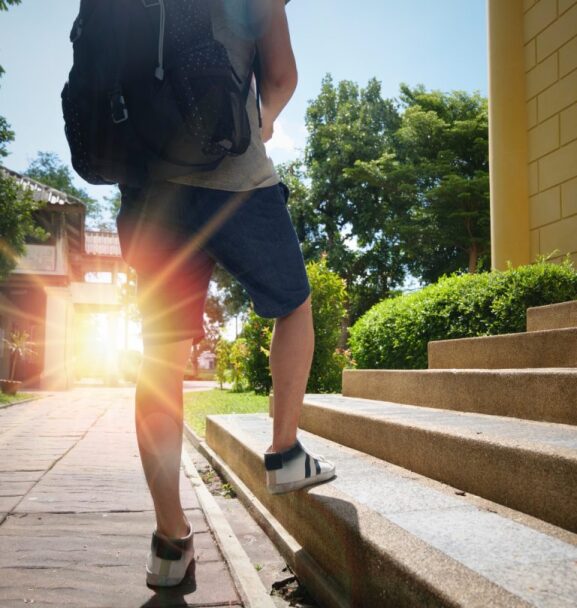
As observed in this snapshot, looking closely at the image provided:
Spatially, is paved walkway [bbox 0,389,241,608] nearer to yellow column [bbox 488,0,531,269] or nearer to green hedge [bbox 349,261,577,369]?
green hedge [bbox 349,261,577,369]

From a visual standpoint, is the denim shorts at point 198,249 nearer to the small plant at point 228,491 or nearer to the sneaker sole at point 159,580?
the sneaker sole at point 159,580

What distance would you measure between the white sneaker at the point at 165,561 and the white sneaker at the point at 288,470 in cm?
34

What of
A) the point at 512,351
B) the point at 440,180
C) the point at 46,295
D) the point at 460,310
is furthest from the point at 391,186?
the point at 512,351

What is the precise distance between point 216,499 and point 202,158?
2.06 metres

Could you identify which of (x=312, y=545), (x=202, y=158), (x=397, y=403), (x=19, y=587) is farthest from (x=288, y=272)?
(x=397, y=403)

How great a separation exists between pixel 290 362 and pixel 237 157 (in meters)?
0.66

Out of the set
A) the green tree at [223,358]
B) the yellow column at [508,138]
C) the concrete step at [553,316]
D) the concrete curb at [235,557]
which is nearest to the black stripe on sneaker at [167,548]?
the concrete curb at [235,557]

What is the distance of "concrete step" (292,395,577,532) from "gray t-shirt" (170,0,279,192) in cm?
111

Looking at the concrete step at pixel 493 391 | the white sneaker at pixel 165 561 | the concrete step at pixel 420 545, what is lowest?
the white sneaker at pixel 165 561

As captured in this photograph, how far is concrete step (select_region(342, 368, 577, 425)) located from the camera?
2.26 meters

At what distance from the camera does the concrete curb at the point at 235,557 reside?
172 cm

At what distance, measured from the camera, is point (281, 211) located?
174cm

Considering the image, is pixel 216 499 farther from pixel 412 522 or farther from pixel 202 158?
pixel 202 158

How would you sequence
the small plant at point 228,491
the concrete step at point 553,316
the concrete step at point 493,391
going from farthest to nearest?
the concrete step at point 553,316, the small plant at point 228,491, the concrete step at point 493,391
